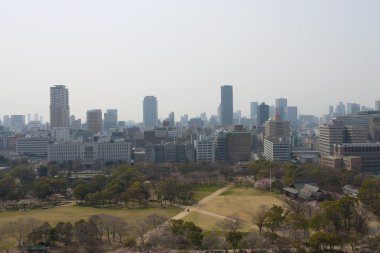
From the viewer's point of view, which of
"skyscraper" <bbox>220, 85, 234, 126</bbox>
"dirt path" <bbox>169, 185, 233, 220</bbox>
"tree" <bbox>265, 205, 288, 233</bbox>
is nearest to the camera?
"tree" <bbox>265, 205, 288, 233</bbox>

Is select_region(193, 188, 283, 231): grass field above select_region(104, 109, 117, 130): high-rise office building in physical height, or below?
below

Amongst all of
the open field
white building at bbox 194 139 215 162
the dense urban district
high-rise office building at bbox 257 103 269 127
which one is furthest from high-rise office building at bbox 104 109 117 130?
the open field

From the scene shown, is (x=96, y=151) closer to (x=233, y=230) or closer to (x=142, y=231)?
(x=142, y=231)

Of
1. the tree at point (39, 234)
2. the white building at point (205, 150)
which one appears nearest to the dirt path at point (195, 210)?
the tree at point (39, 234)

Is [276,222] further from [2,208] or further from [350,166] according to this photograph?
[350,166]

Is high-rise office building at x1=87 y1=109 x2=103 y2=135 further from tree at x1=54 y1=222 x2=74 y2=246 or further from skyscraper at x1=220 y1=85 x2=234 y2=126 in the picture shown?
tree at x1=54 y1=222 x2=74 y2=246

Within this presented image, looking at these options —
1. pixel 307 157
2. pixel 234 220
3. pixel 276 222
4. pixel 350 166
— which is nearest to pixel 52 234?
pixel 234 220

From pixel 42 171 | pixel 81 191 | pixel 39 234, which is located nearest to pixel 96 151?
pixel 42 171
